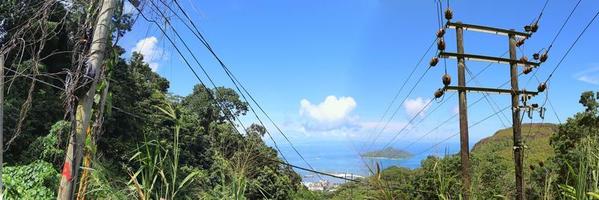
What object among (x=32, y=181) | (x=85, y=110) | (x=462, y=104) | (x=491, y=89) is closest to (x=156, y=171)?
(x=85, y=110)

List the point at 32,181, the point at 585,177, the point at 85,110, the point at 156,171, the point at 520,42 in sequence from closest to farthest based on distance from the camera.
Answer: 1. the point at 585,177
2. the point at 156,171
3. the point at 85,110
4. the point at 32,181
5. the point at 520,42

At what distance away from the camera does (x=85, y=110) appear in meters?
3.11

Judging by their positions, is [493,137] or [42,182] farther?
[493,137]

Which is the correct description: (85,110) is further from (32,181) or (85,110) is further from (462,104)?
(462,104)

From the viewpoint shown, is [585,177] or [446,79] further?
[446,79]

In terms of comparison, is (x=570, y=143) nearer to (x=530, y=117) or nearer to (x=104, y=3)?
(x=530, y=117)

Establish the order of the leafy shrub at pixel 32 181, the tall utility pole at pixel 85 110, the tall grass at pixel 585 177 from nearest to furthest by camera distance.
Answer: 1. the tall grass at pixel 585 177
2. the tall utility pole at pixel 85 110
3. the leafy shrub at pixel 32 181

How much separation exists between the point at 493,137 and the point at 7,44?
3563 inches

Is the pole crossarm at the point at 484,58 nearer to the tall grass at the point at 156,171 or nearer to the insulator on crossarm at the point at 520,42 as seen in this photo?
the insulator on crossarm at the point at 520,42

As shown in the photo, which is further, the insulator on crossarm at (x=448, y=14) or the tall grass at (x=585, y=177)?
the insulator on crossarm at (x=448, y=14)

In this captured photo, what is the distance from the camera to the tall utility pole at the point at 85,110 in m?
3.06

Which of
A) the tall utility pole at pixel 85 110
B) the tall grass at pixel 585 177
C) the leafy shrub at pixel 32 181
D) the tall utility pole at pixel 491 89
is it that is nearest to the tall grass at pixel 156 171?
the tall utility pole at pixel 85 110

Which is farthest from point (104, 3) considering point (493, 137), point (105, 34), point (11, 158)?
point (493, 137)

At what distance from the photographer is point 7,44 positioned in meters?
3.43
